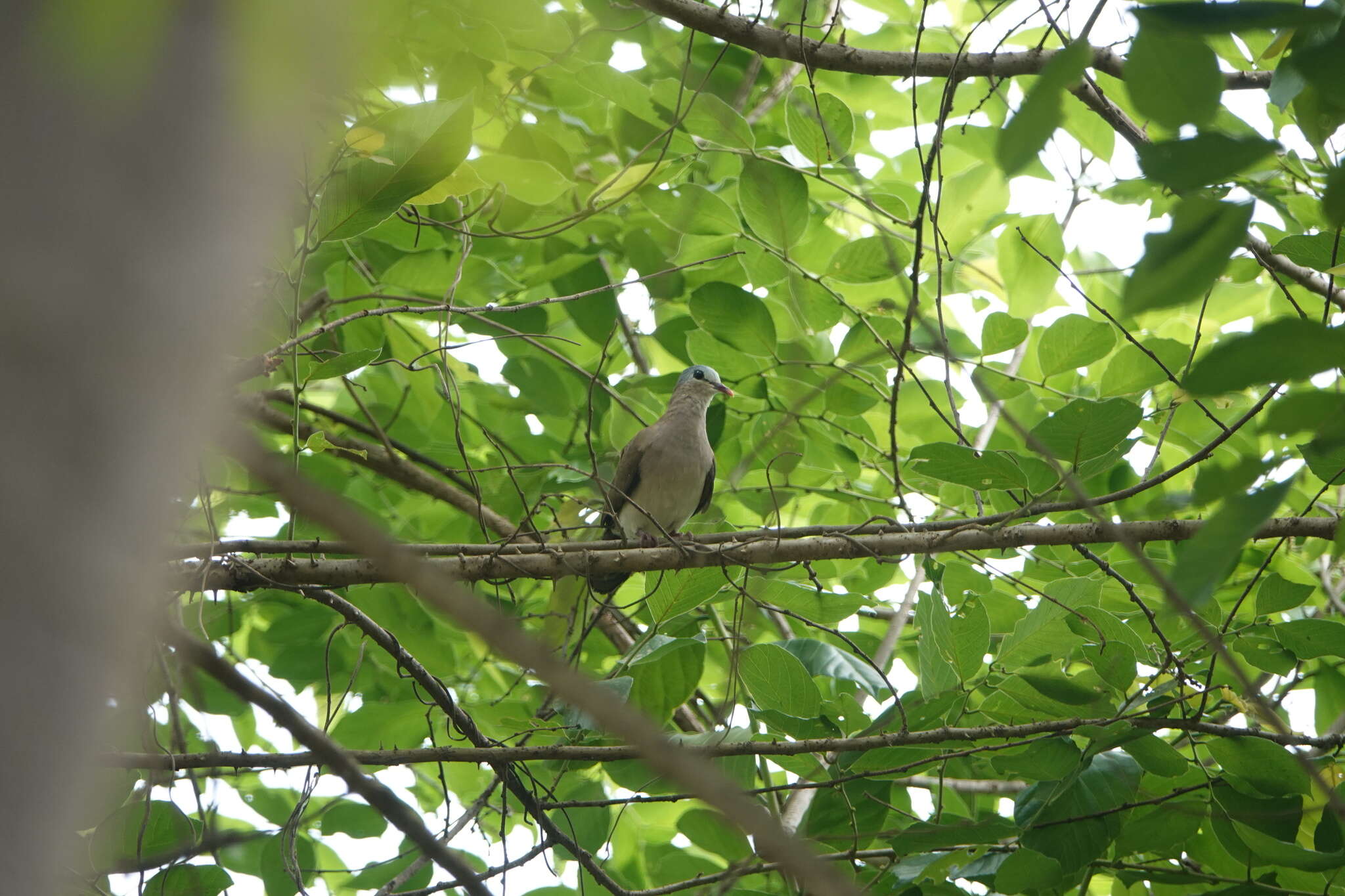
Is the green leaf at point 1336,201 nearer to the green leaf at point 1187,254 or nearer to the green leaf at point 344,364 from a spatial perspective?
the green leaf at point 1187,254

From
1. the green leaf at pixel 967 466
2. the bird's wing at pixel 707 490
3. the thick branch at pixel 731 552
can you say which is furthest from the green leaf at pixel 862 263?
the bird's wing at pixel 707 490

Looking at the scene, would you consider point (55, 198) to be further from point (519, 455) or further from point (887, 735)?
point (519, 455)

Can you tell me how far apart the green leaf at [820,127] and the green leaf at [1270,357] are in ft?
8.13

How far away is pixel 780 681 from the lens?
113 inches

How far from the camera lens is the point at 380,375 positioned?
5160 mm

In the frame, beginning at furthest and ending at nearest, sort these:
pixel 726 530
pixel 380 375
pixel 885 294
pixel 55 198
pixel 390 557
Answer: pixel 380 375, pixel 885 294, pixel 726 530, pixel 390 557, pixel 55 198

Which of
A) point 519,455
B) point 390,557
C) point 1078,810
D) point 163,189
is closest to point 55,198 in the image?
point 163,189

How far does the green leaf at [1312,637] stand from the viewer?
2.80 m

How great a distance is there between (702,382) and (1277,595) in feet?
10.1

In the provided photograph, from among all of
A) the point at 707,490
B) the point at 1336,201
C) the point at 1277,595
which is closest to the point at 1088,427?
→ the point at 1277,595

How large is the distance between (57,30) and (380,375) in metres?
4.79

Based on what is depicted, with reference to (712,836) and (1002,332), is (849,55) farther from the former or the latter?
(712,836)

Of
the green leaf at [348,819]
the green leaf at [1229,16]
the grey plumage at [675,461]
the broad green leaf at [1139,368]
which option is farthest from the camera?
the grey plumage at [675,461]

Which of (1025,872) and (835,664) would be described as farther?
(835,664)
